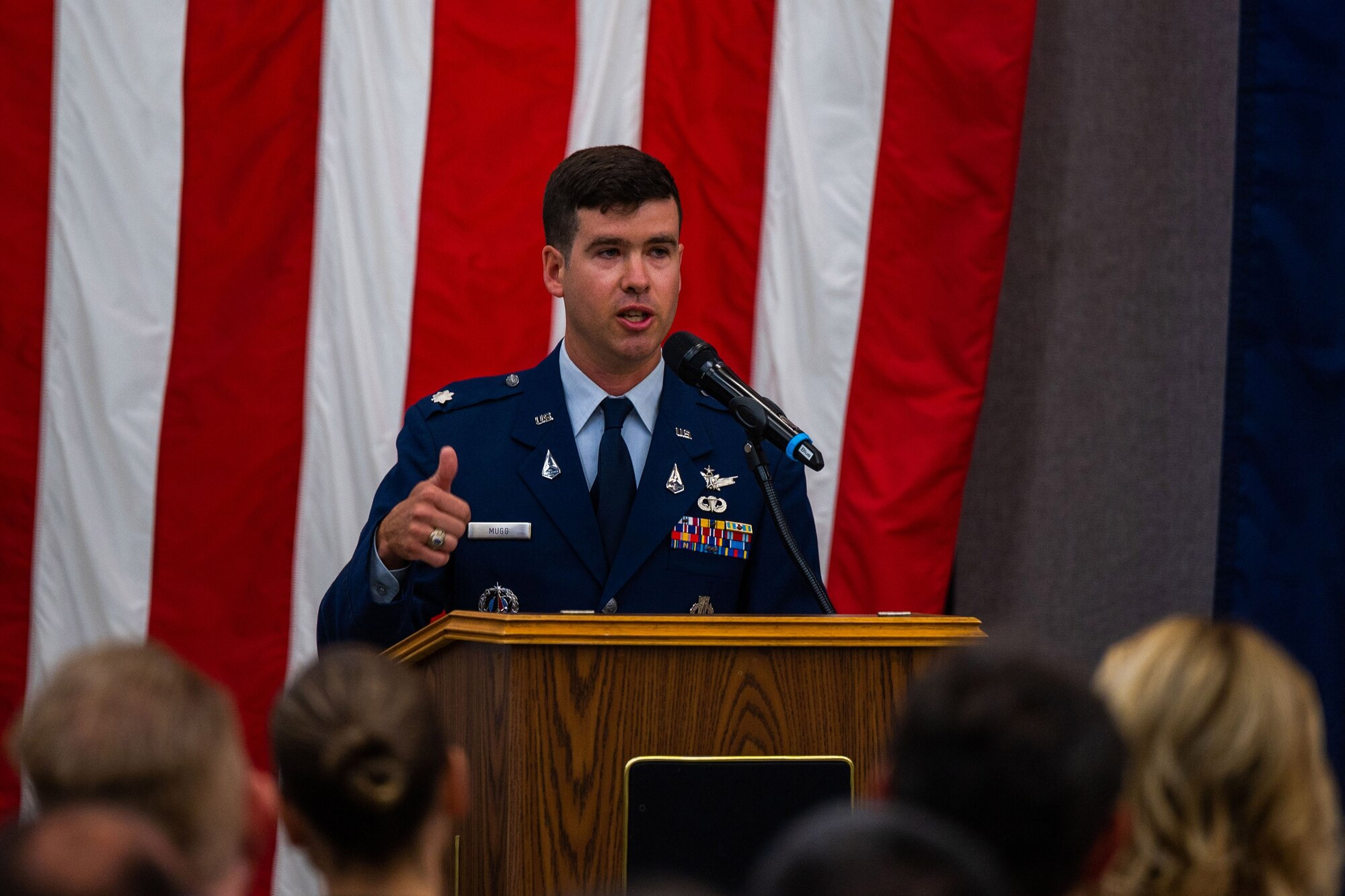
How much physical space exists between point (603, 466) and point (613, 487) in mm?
45

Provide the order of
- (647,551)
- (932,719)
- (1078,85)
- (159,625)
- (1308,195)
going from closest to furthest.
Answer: (932,719) < (647,551) < (159,625) < (1308,195) < (1078,85)

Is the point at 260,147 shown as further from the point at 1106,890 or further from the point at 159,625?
the point at 1106,890

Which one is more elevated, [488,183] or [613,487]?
[488,183]

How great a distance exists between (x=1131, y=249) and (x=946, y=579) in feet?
4.08

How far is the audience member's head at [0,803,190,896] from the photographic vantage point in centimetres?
87

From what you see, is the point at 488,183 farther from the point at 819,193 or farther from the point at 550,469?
the point at 550,469

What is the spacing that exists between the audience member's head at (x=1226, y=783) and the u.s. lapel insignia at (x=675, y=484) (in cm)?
159

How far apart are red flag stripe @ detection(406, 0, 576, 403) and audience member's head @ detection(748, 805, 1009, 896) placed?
2.90 metres

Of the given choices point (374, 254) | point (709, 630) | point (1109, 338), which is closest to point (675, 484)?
point (709, 630)

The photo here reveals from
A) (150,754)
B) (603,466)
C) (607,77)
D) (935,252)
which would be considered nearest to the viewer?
(150,754)

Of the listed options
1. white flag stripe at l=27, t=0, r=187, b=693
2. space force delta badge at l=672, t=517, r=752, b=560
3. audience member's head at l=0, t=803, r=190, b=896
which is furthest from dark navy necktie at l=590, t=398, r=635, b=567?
audience member's head at l=0, t=803, r=190, b=896

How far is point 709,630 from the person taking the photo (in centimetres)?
207

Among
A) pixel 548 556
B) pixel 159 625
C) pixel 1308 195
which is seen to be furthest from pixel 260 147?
pixel 1308 195

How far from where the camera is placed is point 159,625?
354cm
